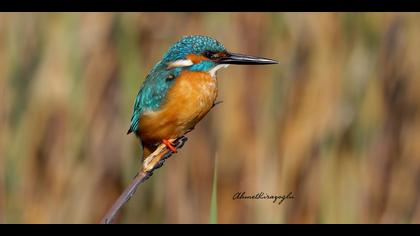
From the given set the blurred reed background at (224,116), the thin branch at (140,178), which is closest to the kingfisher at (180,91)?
the thin branch at (140,178)

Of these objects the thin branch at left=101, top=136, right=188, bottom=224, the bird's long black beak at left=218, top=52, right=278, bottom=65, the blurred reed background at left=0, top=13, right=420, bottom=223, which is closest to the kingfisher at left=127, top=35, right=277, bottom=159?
the bird's long black beak at left=218, top=52, right=278, bottom=65

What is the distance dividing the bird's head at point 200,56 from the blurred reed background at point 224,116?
2.68 ft

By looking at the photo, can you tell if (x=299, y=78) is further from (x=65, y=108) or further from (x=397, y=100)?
(x=65, y=108)

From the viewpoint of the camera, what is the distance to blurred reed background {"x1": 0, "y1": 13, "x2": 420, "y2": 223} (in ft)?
9.24

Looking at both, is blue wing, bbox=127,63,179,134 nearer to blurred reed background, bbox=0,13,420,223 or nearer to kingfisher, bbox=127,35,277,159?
kingfisher, bbox=127,35,277,159

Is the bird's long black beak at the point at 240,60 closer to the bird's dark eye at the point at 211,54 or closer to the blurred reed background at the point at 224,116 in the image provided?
the bird's dark eye at the point at 211,54

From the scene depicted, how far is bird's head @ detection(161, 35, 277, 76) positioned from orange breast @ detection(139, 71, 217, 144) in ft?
0.08

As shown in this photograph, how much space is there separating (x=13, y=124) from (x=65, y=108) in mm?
224

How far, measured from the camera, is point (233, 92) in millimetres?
2805

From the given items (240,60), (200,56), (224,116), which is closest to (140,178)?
(240,60)

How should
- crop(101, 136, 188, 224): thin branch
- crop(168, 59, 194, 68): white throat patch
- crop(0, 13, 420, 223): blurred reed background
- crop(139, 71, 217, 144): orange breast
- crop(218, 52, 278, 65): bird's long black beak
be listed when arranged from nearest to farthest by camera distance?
crop(101, 136, 188, 224): thin branch < crop(218, 52, 278, 65): bird's long black beak < crop(139, 71, 217, 144): orange breast < crop(168, 59, 194, 68): white throat patch < crop(0, 13, 420, 223): blurred reed background
